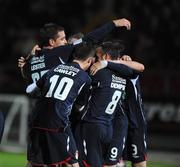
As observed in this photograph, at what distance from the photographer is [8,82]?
63.9ft

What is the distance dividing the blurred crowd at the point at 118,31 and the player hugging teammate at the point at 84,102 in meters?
8.11

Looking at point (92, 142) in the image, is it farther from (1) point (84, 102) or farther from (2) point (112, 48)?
(2) point (112, 48)

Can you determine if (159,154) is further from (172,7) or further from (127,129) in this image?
(127,129)

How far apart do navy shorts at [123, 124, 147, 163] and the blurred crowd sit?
25.6 feet

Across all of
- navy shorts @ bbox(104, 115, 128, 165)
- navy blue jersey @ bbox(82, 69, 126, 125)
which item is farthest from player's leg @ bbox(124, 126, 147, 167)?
navy blue jersey @ bbox(82, 69, 126, 125)

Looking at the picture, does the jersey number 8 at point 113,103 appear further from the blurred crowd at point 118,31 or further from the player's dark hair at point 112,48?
the blurred crowd at point 118,31

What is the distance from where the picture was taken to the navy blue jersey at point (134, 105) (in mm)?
10031

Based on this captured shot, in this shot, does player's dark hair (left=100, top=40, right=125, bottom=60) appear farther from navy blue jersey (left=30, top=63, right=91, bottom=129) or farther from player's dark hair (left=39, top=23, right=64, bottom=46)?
navy blue jersey (left=30, top=63, right=91, bottom=129)

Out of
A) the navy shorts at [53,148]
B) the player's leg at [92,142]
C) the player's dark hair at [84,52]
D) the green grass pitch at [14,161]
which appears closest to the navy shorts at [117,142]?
the player's leg at [92,142]

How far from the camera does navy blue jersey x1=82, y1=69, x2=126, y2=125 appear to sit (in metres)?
9.62

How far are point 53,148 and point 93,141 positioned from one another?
777mm

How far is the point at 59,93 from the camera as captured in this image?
29.3 feet

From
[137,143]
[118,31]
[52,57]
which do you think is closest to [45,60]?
[52,57]

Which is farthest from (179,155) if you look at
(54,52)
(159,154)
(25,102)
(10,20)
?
(54,52)
